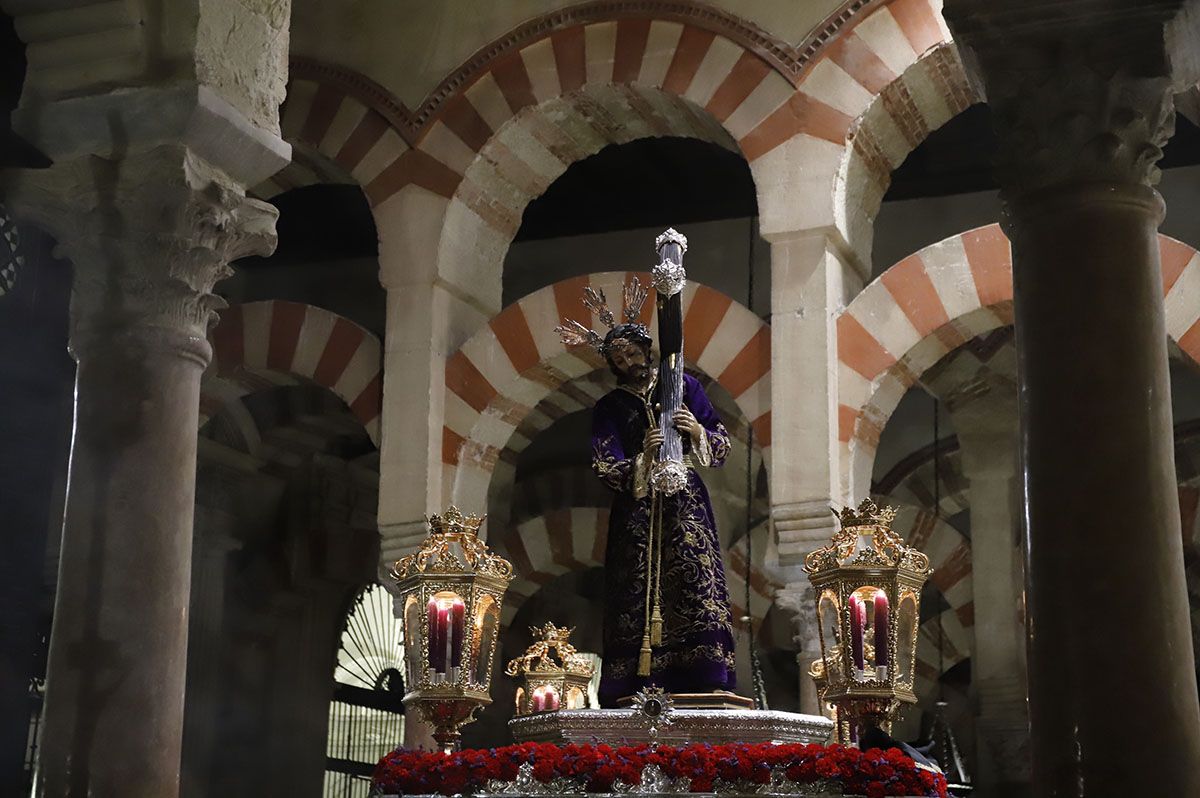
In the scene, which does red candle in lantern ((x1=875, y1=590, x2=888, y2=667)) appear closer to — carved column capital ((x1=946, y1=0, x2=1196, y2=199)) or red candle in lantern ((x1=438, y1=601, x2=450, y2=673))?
red candle in lantern ((x1=438, y1=601, x2=450, y2=673))

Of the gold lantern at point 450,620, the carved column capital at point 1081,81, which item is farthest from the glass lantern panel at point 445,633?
the carved column capital at point 1081,81

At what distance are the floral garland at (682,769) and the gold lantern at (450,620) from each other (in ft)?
2.13

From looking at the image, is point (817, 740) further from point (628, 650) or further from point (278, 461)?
point (278, 461)

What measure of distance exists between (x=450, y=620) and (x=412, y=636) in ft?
0.79

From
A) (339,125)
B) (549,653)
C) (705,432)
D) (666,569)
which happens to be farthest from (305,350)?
(666,569)

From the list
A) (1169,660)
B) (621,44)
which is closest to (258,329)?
(621,44)

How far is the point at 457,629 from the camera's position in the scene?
6211mm

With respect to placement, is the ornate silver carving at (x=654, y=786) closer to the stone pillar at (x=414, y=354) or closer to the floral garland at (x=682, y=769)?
the floral garland at (x=682, y=769)

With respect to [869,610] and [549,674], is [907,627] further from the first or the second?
[549,674]

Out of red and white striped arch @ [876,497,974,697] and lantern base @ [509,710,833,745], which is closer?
lantern base @ [509,710,833,745]

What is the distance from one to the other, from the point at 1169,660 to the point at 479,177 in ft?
18.9

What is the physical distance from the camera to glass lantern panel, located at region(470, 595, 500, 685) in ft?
20.5

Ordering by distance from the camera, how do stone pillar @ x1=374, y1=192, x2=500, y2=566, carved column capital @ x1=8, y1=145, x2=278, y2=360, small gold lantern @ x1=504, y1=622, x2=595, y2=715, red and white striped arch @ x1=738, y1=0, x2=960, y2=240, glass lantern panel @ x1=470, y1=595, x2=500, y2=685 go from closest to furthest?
carved column capital @ x1=8, y1=145, x2=278, y2=360 < glass lantern panel @ x1=470, y1=595, x2=500, y2=685 < red and white striped arch @ x1=738, y1=0, x2=960, y2=240 < small gold lantern @ x1=504, y1=622, x2=595, y2=715 < stone pillar @ x1=374, y1=192, x2=500, y2=566

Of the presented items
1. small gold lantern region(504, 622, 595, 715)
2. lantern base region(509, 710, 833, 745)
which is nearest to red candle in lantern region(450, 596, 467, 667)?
lantern base region(509, 710, 833, 745)
